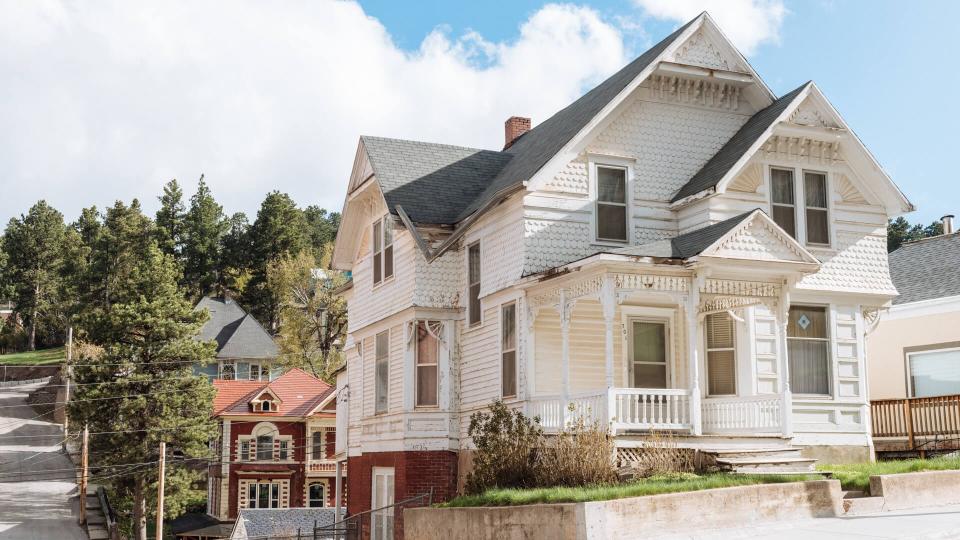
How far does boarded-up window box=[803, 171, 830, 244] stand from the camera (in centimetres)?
2252

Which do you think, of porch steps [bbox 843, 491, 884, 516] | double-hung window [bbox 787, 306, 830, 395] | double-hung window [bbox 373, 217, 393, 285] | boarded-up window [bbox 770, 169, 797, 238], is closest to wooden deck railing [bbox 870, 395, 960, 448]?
double-hung window [bbox 787, 306, 830, 395]

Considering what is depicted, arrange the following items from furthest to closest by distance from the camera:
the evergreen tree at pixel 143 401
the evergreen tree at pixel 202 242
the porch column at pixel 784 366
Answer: the evergreen tree at pixel 202 242
the evergreen tree at pixel 143 401
the porch column at pixel 784 366

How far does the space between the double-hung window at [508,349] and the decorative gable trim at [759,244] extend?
4.71 meters

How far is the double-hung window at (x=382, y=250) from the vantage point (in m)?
26.3

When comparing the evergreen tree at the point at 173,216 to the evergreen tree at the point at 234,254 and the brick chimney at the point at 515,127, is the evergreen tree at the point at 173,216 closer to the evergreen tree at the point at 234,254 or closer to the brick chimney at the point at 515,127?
the evergreen tree at the point at 234,254

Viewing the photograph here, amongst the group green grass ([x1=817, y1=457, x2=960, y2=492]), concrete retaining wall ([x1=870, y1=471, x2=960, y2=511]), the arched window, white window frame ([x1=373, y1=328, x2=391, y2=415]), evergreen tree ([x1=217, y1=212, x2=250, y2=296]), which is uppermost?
evergreen tree ([x1=217, y1=212, x2=250, y2=296])

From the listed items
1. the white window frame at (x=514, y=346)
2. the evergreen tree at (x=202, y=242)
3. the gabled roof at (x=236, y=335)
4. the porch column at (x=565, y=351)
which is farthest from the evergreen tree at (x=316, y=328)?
the porch column at (x=565, y=351)

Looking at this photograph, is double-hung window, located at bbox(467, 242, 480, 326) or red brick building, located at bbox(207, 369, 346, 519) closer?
double-hung window, located at bbox(467, 242, 480, 326)

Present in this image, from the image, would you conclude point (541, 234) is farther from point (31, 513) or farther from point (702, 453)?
point (31, 513)

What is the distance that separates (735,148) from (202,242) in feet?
282

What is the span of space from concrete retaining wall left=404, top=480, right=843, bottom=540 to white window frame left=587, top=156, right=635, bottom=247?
773cm

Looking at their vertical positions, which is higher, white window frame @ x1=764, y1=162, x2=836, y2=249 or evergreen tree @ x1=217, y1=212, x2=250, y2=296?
evergreen tree @ x1=217, y1=212, x2=250, y2=296

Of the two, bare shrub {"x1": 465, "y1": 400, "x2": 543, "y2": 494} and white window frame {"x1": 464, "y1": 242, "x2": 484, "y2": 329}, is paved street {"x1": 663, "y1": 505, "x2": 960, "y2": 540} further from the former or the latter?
white window frame {"x1": 464, "y1": 242, "x2": 484, "y2": 329}

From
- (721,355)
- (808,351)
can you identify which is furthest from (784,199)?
(721,355)
